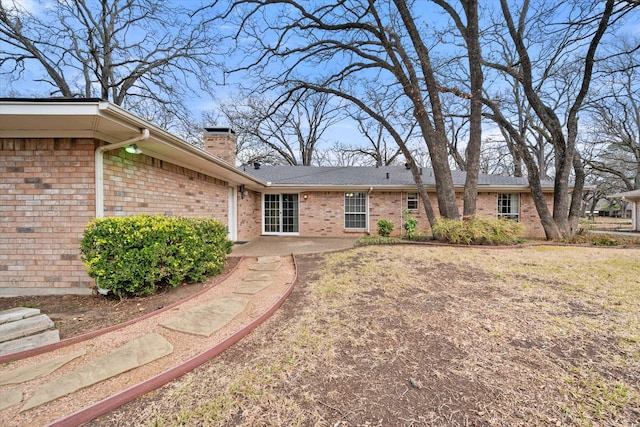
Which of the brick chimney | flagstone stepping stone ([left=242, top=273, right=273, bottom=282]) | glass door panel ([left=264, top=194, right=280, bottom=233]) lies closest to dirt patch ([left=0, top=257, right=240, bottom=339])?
flagstone stepping stone ([left=242, top=273, right=273, bottom=282])

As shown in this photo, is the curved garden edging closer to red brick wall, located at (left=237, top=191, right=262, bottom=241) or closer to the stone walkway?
the stone walkway

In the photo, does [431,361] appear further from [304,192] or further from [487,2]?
[487,2]

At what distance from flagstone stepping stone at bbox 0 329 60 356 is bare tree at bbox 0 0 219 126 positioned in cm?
1107

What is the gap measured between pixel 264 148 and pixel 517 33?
18.4 m

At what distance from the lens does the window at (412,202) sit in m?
→ 10.9

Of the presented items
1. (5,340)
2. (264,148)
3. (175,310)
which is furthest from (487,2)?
(264,148)

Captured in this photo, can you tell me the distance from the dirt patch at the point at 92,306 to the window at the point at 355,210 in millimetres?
7638

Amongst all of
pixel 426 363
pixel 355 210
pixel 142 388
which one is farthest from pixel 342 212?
pixel 142 388

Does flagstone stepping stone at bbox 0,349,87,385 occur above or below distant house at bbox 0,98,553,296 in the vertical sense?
below

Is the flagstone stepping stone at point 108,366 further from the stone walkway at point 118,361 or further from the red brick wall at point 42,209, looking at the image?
the red brick wall at point 42,209

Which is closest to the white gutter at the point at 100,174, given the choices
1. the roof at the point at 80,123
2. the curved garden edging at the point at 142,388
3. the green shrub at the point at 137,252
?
the roof at the point at 80,123

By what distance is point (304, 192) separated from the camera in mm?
10914

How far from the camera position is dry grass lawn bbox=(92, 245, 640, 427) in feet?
5.17

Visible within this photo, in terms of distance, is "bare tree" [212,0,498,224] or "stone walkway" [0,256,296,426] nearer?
"stone walkway" [0,256,296,426]
